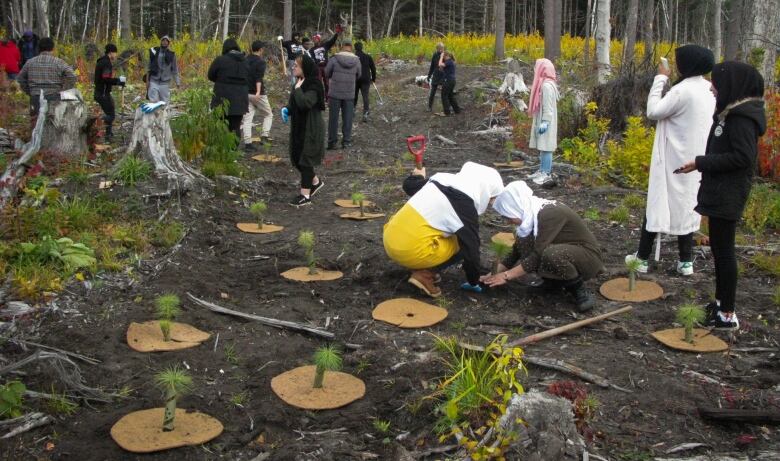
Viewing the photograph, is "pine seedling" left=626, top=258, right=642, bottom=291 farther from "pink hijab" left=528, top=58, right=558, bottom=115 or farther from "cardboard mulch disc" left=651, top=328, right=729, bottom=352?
"pink hijab" left=528, top=58, right=558, bottom=115

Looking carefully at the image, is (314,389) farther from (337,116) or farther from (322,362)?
(337,116)

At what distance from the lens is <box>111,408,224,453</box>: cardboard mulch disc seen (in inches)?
126

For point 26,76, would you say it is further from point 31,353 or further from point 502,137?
point 502,137

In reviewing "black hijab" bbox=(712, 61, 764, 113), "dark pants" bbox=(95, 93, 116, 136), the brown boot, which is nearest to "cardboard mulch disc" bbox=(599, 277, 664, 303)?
the brown boot

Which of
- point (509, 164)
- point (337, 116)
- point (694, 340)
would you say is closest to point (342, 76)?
point (337, 116)

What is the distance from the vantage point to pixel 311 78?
7789mm

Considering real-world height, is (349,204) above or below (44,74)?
below

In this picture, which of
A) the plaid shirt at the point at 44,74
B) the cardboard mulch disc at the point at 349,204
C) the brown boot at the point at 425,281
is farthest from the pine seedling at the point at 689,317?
the plaid shirt at the point at 44,74

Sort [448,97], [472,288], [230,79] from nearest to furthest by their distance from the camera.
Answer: [472,288], [230,79], [448,97]

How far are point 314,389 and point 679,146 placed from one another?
3653mm

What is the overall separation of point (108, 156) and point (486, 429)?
7.39 metres

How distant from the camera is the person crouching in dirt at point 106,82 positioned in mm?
10250

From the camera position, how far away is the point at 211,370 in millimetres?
4070

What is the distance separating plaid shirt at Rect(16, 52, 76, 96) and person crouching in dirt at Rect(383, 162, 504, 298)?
250 inches
